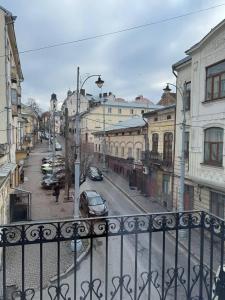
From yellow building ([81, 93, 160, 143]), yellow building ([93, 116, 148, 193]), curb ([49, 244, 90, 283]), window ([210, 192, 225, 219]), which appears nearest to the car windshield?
curb ([49, 244, 90, 283])

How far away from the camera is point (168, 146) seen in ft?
68.9

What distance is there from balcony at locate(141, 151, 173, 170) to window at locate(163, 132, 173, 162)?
230 millimetres

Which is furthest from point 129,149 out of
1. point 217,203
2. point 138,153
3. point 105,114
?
point 105,114

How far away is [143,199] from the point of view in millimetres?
23359

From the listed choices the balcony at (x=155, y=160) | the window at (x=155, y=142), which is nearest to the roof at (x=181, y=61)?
the window at (x=155, y=142)

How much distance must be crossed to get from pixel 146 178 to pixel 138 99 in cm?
3938

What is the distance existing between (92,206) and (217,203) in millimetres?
7094

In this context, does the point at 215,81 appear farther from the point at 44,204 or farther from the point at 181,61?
the point at 44,204

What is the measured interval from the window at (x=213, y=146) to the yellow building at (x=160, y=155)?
15.0ft

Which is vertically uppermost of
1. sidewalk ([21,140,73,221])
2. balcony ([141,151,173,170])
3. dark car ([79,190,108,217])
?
balcony ([141,151,173,170])

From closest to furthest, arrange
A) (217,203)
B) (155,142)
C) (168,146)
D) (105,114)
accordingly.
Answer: (217,203) → (168,146) → (155,142) → (105,114)

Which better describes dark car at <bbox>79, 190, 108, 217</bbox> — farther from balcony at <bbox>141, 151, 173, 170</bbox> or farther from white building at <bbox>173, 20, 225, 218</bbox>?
balcony at <bbox>141, 151, 173, 170</bbox>

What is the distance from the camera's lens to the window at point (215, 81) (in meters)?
14.3

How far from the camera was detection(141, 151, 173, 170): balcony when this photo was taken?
2073cm
